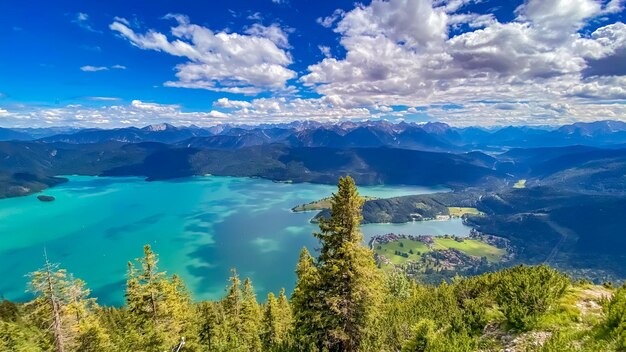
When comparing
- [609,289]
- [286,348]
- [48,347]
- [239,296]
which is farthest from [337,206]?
[239,296]

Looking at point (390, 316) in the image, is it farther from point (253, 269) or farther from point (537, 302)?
point (253, 269)

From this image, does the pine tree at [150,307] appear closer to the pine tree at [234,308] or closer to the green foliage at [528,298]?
the pine tree at [234,308]

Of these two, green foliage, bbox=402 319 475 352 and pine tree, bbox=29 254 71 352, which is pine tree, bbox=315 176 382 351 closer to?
green foliage, bbox=402 319 475 352

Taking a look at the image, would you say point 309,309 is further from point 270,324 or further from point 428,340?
point 270,324

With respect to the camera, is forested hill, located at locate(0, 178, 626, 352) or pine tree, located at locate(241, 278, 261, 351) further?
pine tree, located at locate(241, 278, 261, 351)

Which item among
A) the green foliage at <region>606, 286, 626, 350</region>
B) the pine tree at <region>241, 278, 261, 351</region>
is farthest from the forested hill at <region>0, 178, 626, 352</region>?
the pine tree at <region>241, 278, 261, 351</region>

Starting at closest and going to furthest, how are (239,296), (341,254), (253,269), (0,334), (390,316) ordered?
(341,254)
(0,334)
(390,316)
(239,296)
(253,269)

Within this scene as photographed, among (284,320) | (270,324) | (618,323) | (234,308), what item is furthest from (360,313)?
(284,320)

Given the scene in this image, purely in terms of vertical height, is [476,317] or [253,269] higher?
[476,317]
